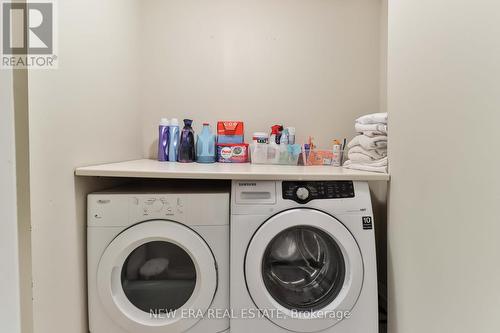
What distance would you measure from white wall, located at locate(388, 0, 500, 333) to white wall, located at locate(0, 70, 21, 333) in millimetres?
1234

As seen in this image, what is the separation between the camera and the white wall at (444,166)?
2.31 ft

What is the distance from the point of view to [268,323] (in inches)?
47.4

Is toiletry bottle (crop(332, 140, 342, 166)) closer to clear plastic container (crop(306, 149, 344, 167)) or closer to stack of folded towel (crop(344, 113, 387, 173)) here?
clear plastic container (crop(306, 149, 344, 167))

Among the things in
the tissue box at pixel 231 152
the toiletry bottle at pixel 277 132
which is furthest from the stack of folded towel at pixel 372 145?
the tissue box at pixel 231 152

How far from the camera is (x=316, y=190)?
126cm

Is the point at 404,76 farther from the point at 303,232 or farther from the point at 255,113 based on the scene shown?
the point at 255,113

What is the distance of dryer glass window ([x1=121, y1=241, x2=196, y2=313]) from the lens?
129 cm

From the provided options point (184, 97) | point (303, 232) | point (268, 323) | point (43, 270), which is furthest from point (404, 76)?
point (43, 270)

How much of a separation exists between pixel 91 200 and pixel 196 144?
2.36 ft

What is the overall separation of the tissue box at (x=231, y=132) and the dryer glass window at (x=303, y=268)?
709 mm

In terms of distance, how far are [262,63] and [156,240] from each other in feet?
4.19

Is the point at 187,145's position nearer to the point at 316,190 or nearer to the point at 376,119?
the point at 316,190

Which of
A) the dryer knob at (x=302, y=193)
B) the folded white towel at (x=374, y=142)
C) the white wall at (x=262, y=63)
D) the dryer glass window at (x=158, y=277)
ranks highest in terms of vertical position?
the white wall at (x=262, y=63)

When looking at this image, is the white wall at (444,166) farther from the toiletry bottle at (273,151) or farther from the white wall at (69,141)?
the white wall at (69,141)
